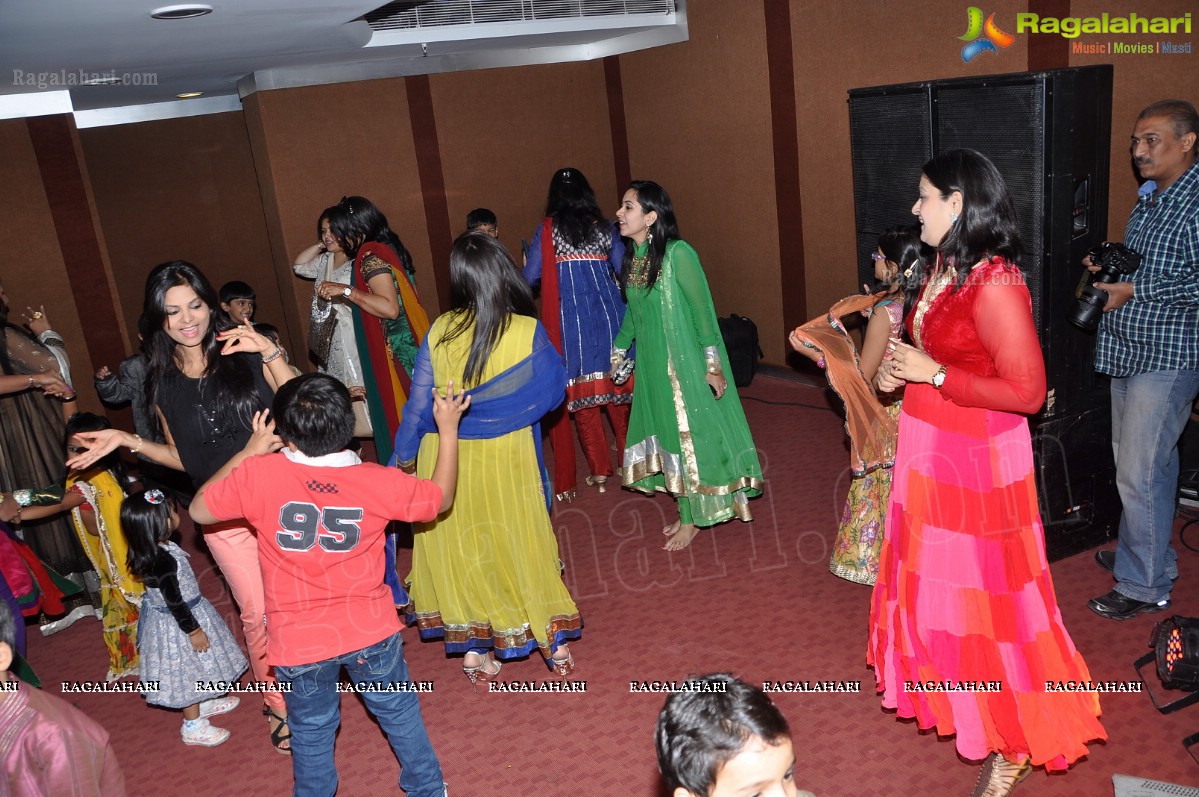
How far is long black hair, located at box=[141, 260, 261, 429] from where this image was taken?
2756 mm

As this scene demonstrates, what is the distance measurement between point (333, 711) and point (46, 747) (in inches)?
27.8

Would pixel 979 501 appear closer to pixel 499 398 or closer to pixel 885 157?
pixel 499 398

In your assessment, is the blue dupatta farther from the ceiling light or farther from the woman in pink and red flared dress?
the ceiling light

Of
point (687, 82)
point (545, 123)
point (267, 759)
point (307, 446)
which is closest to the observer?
point (307, 446)

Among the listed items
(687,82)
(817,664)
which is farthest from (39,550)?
(687,82)

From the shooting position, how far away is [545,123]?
276 inches

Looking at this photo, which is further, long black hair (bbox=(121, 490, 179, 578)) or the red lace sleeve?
long black hair (bbox=(121, 490, 179, 578))

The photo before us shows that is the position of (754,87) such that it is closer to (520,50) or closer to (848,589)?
(520,50)

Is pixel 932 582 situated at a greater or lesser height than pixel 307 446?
lesser

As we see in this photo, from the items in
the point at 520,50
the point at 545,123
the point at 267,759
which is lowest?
the point at 267,759

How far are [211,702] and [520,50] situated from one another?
16.3 ft

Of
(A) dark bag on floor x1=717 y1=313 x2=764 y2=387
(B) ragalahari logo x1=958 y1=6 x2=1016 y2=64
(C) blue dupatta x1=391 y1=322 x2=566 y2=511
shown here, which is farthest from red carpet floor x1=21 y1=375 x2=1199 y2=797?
(B) ragalahari logo x1=958 y1=6 x2=1016 y2=64

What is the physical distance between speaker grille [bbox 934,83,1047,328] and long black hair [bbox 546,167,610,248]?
5.56 feet

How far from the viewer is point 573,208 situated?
177 inches
